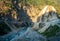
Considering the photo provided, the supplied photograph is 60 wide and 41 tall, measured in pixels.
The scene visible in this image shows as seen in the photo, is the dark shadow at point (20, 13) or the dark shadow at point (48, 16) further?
the dark shadow at point (20, 13)

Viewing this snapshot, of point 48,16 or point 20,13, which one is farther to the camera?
point 20,13

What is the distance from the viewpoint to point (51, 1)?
4559cm

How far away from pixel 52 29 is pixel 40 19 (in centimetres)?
1056

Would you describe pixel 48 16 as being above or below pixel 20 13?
below

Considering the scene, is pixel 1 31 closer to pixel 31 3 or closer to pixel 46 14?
pixel 46 14

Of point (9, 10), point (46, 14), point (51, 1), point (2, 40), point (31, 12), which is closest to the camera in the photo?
point (2, 40)

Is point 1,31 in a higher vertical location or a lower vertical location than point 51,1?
lower

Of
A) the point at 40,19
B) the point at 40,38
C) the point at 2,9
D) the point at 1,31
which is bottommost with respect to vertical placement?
the point at 40,38

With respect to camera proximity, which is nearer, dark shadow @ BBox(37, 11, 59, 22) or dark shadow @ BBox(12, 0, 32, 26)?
dark shadow @ BBox(37, 11, 59, 22)

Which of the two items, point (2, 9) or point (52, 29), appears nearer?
point (52, 29)

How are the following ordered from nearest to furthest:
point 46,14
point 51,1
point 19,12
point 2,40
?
A: point 2,40, point 46,14, point 19,12, point 51,1

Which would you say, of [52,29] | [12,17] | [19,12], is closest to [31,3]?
[19,12]

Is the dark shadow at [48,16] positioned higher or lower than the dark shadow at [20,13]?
lower

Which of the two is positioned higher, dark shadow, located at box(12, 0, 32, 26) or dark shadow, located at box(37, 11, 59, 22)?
dark shadow, located at box(12, 0, 32, 26)
